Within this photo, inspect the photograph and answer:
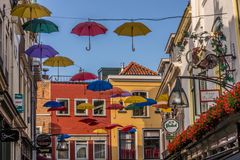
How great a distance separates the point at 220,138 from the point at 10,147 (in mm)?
7256

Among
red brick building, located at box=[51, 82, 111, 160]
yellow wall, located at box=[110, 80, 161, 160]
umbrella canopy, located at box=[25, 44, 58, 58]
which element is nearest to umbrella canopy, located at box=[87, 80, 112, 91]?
umbrella canopy, located at box=[25, 44, 58, 58]

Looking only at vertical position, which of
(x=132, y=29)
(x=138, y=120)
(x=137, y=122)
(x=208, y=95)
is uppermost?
(x=132, y=29)

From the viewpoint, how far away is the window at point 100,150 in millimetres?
44812

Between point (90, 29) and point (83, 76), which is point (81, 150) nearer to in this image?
point (83, 76)

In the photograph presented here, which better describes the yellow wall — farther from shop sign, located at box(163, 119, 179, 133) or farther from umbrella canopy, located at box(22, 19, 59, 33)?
umbrella canopy, located at box(22, 19, 59, 33)

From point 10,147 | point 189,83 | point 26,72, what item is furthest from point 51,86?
point 10,147

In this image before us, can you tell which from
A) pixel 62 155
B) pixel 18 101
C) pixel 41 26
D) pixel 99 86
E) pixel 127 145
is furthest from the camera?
pixel 127 145

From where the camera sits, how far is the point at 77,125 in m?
45.0

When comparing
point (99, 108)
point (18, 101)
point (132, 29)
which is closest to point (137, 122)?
point (99, 108)

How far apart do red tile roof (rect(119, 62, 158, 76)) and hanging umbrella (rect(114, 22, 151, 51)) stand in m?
29.9

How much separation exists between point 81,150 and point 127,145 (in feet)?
11.9

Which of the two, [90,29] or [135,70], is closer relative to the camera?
[90,29]

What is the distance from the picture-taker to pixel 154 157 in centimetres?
4553

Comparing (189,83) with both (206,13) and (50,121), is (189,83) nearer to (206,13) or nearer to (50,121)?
(206,13)
